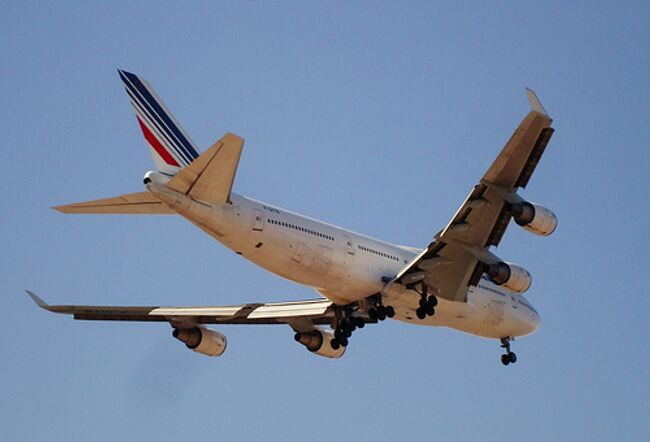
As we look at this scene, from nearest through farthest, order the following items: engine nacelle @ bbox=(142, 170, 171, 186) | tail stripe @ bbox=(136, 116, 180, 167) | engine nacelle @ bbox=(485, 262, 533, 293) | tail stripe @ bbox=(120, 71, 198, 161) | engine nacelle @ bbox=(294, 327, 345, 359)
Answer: engine nacelle @ bbox=(142, 170, 171, 186) < tail stripe @ bbox=(136, 116, 180, 167) < tail stripe @ bbox=(120, 71, 198, 161) < engine nacelle @ bbox=(485, 262, 533, 293) < engine nacelle @ bbox=(294, 327, 345, 359)

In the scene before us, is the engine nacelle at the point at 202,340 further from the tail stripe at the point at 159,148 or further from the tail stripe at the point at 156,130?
the tail stripe at the point at 159,148

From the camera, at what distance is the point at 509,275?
95.5 ft

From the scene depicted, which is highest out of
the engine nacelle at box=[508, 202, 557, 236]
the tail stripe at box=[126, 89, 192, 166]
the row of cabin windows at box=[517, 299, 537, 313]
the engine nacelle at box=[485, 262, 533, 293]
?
the row of cabin windows at box=[517, 299, 537, 313]

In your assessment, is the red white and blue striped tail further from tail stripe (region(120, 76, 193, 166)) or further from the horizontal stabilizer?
the horizontal stabilizer

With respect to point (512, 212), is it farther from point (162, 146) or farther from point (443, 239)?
point (162, 146)

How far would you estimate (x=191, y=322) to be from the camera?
108 feet

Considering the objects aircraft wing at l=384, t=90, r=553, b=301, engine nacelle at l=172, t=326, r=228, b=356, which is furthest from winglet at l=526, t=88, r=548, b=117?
engine nacelle at l=172, t=326, r=228, b=356

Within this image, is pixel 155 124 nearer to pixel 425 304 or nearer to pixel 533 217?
pixel 425 304

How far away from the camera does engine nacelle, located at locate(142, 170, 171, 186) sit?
25.5 m

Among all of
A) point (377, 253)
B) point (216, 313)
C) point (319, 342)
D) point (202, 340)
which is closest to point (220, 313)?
point (216, 313)

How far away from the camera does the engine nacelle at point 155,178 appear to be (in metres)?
25.5

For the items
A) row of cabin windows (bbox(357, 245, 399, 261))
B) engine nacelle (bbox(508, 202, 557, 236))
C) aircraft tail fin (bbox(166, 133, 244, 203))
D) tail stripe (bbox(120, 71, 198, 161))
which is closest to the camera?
aircraft tail fin (bbox(166, 133, 244, 203))

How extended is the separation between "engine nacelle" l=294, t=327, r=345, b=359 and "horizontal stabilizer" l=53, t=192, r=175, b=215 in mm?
8030

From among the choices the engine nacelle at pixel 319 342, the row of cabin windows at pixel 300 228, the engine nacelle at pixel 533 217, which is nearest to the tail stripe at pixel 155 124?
the row of cabin windows at pixel 300 228
